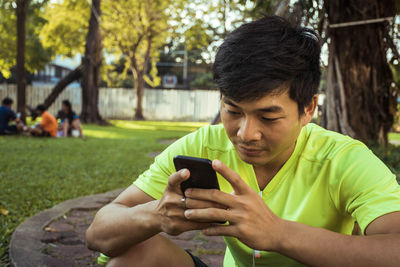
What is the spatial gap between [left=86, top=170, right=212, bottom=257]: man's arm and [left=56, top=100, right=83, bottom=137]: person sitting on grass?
10.3 meters

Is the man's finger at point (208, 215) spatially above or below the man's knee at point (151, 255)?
above

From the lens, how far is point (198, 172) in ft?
4.56

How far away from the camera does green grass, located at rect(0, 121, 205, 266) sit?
428cm

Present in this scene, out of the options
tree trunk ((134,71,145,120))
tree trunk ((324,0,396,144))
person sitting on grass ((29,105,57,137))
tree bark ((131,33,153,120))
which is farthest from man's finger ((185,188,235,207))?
tree trunk ((134,71,145,120))

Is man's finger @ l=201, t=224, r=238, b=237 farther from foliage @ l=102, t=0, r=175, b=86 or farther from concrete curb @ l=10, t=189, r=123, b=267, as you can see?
foliage @ l=102, t=0, r=175, b=86

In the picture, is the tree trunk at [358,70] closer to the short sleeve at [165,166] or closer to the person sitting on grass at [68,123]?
the short sleeve at [165,166]

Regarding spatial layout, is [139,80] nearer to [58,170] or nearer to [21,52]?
[21,52]

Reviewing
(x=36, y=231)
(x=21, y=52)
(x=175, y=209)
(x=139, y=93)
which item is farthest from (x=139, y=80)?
(x=175, y=209)

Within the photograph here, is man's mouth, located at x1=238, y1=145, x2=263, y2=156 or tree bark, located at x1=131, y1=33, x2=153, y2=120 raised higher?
tree bark, located at x1=131, y1=33, x2=153, y2=120

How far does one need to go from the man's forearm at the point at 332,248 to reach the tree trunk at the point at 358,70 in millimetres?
3359

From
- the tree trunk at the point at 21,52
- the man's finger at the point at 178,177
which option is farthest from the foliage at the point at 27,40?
the man's finger at the point at 178,177

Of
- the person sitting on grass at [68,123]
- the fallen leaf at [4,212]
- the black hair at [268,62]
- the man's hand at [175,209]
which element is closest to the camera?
the man's hand at [175,209]

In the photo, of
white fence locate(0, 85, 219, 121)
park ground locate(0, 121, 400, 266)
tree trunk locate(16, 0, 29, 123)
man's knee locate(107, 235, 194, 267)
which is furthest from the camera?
white fence locate(0, 85, 219, 121)

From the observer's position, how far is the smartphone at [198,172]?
1.37m
